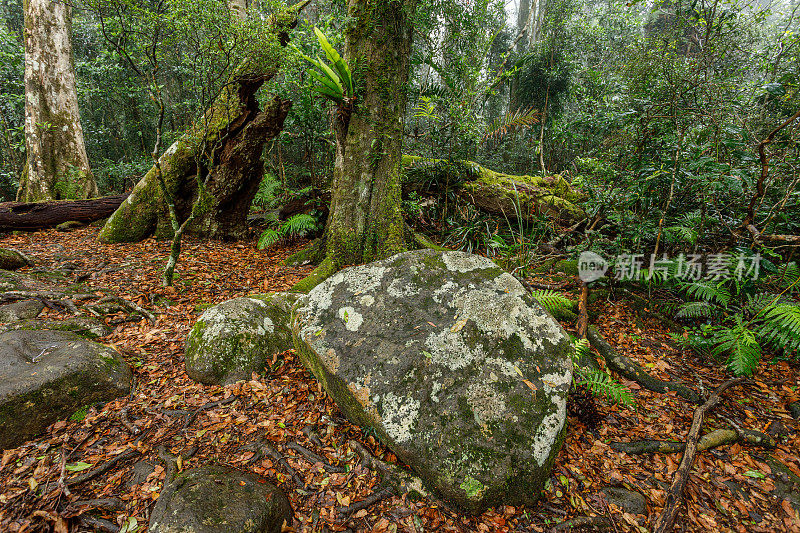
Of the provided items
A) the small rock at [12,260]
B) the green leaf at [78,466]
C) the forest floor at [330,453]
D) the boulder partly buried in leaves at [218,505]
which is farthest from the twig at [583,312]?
the small rock at [12,260]

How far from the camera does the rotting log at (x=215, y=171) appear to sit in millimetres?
5641

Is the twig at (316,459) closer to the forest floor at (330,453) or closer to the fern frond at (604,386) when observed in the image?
the forest floor at (330,453)

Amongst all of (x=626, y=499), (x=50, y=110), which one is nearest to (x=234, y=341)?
(x=626, y=499)

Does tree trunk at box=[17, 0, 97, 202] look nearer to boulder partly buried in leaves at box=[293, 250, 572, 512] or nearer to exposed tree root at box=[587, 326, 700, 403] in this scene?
boulder partly buried in leaves at box=[293, 250, 572, 512]

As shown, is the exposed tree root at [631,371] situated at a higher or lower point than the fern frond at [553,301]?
lower

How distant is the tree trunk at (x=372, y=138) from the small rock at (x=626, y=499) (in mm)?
3131

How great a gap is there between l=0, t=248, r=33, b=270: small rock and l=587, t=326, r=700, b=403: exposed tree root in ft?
22.5

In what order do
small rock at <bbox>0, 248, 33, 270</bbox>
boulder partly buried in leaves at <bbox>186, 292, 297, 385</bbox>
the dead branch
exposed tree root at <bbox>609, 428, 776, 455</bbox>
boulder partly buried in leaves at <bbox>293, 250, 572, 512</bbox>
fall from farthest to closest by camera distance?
small rock at <bbox>0, 248, 33, 270</bbox>, the dead branch, boulder partly buried in leaves at <bbox>186, 292, 297, 385</bbox>, exposed tree root at <bbox>609, 428, 776, 455</bbox>, boulder partly buried in leaves at <bbox>293, 250, 572, 512</bbox>

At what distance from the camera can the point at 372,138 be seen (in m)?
4.22

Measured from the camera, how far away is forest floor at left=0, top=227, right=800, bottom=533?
1877mm

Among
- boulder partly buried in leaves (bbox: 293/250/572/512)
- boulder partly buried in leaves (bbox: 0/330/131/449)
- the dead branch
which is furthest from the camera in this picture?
the dead branch

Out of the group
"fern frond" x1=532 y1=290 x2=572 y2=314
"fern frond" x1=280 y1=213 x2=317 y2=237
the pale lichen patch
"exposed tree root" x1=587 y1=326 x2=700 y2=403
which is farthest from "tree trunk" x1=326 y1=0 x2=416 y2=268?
"exposed tree root" x1=587 y1=326 x2=700 y2=403

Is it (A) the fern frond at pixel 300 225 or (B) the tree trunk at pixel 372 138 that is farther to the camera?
(A) the fern frond at pixel 300 225

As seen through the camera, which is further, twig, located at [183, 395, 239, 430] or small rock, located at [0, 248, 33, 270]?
small rock, located at [0, 248, 33, 270]
